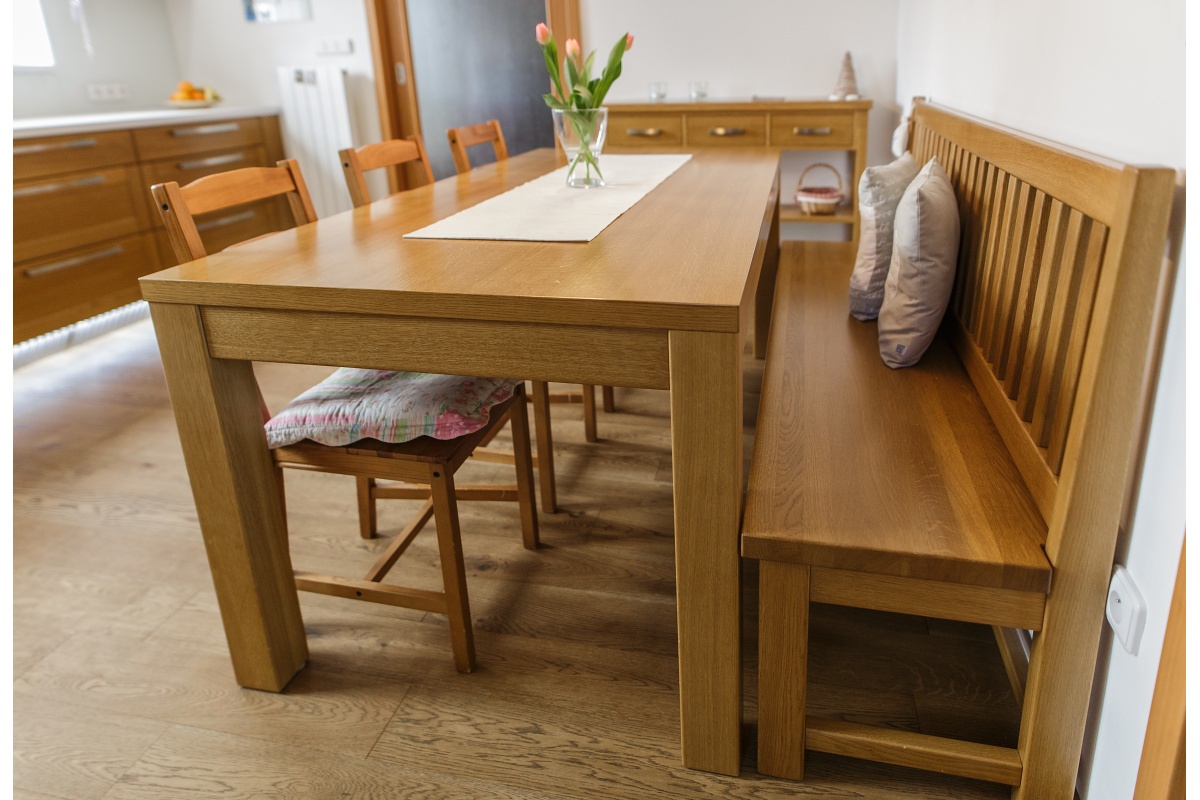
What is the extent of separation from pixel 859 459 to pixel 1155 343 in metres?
0.45

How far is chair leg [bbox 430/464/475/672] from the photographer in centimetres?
147

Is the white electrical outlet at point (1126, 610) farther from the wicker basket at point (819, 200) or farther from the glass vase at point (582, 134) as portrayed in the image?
the wicker basket at point (819, 200)

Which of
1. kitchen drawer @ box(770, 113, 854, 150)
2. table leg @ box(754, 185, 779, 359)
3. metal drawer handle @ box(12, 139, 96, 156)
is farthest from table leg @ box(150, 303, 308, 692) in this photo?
kitchen drawer @ box(770, 113, 854, 150)

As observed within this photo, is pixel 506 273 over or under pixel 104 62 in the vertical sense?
under

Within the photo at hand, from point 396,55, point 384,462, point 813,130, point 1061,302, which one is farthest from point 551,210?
point 396,55

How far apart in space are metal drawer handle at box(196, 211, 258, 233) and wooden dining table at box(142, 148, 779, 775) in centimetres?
262

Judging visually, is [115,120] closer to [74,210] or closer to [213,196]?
[74,210]

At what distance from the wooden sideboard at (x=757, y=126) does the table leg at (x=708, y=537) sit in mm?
2687

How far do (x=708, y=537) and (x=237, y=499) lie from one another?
798 millimetres

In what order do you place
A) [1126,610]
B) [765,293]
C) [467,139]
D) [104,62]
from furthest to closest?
[104,62] → [765,293] → [467,139] → [1126,610]

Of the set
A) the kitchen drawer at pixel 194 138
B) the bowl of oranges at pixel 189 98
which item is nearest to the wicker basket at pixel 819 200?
the kitchen drawer at pixel 194 138

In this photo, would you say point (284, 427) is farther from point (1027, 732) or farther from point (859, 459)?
point (1027, 732)

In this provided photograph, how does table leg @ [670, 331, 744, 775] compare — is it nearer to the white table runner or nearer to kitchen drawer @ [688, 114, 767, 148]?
the white table runner

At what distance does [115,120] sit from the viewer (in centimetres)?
350
